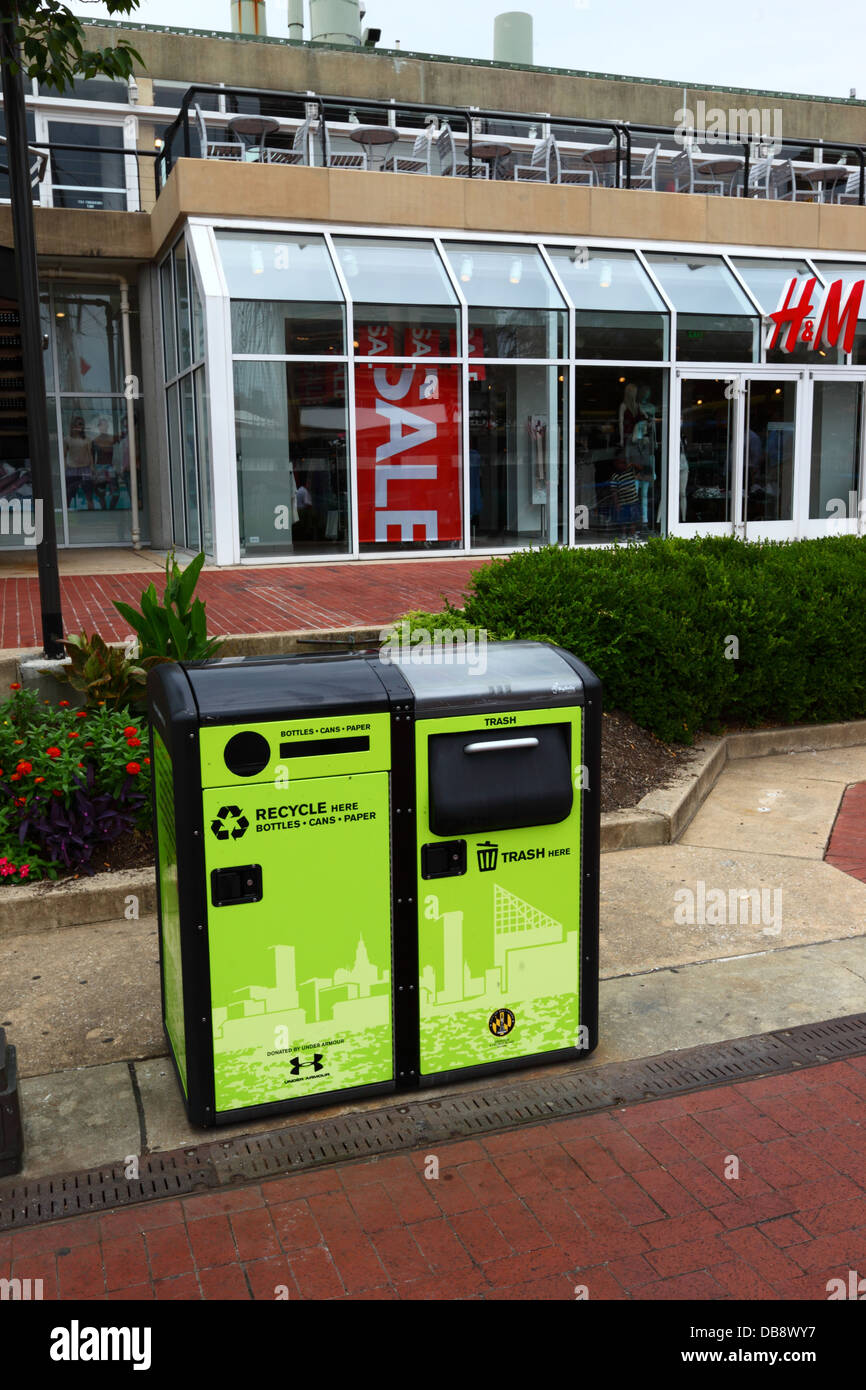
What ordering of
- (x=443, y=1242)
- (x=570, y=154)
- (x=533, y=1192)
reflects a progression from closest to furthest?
(x=443, y=1242), (x=533, y=1192), (x=570, y=154)

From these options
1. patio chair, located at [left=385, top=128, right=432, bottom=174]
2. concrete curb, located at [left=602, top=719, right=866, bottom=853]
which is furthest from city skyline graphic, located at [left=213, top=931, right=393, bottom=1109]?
patio chair, located at [left=385, top=128, right=432, bottom=174]

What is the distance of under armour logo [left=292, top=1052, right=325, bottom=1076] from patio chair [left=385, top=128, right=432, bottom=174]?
15.4m

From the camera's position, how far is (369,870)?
12.4 ft

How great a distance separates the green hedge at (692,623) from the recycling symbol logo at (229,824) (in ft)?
12.7

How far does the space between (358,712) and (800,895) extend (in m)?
3.14

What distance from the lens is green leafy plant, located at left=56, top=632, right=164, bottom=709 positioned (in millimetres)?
6727

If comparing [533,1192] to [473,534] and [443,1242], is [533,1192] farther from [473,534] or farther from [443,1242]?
[473,534]

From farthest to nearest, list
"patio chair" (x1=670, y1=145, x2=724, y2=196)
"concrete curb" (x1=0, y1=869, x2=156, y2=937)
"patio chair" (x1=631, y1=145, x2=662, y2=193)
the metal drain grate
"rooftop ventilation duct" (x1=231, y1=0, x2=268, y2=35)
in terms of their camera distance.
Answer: "rooftop ventilation duct" (x1=231, y1=0, x2=268, y2=35)
"patio chair" (x1=631, y1=145, x2=662, y2=193)
"patio chair" (x1=670, y1=145, x2=724, y2=196)
"concrete curb" (x1=0, y1=869, x2=156, y2=937)
the metal drain grate

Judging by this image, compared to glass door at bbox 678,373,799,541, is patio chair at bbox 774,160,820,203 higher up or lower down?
higher up

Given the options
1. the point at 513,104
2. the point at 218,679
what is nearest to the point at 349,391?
the point at 218,679

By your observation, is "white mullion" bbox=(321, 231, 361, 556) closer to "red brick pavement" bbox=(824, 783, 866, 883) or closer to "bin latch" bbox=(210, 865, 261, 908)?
"red brick pavement" bbox=(824, 783, 866, 883)

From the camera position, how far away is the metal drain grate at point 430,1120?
136 inches

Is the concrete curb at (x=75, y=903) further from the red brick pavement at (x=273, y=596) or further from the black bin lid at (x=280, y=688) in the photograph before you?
the red brick pavement at (x=273, y=596)

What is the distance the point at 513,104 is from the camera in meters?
27.5
